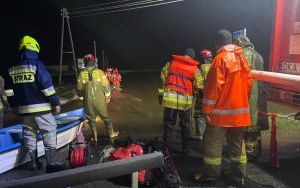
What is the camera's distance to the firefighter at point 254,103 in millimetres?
5613

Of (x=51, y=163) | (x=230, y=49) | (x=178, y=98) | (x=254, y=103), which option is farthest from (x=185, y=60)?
(x=51, y=163)

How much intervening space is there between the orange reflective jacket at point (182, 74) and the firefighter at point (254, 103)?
3.17 feet

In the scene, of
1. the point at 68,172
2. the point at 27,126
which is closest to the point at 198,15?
the point at 27,126

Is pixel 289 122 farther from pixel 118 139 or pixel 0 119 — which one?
pixel 0 119

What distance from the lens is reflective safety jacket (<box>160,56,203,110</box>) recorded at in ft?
20.7

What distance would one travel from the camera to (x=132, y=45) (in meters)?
45.7

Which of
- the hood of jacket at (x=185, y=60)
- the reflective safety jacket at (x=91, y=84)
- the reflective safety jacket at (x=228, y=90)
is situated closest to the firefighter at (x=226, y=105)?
the reflective safety jacket at (x=228, y=90)

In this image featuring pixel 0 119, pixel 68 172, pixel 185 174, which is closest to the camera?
pixel 68 172

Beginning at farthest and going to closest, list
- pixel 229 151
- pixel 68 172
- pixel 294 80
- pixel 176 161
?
pixel 176 161 < pixel 229 151 < pixel 294 80 < pixel 68 172

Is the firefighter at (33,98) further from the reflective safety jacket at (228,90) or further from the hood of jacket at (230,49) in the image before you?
the hood of jacket at (230,49)

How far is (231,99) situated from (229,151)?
2.67 ft

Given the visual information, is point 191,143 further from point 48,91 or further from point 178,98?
point 48,91

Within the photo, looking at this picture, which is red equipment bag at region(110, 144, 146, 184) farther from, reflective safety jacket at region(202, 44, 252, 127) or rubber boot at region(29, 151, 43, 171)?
rubber boot at region(29, 151, 43, 171)

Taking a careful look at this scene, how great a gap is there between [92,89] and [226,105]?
3.03m
